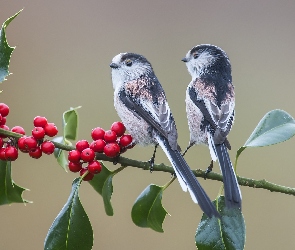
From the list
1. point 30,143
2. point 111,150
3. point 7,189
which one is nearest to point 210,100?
point 111,150

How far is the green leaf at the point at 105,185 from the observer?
2.03 meters

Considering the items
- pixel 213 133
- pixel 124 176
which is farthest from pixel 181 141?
pixel 213 133

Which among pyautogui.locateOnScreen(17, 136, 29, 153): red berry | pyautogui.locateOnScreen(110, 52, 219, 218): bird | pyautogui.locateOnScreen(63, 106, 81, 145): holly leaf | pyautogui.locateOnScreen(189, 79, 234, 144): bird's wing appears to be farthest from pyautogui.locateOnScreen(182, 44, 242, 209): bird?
pyautogui.locateOnScreen(17, 136, 29, 153): red berry

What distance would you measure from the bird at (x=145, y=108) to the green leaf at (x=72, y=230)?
325 mm

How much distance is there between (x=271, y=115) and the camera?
2199mm

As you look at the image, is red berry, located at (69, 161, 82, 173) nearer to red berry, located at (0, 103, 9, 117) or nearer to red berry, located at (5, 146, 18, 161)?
red berry, located at (5, 146, 18, 161)

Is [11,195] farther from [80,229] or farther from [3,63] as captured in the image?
[3,63]

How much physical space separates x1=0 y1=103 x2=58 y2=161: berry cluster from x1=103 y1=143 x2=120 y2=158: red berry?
182mm

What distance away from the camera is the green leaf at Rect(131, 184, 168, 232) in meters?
2.11

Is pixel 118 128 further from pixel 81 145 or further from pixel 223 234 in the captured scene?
pixel 223 234

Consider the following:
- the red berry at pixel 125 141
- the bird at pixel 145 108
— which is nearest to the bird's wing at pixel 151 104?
the bird at pixel 145 108

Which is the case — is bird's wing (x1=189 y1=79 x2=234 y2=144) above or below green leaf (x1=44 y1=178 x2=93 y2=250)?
above

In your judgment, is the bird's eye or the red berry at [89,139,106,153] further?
the bird's eye

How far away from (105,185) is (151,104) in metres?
0.36
